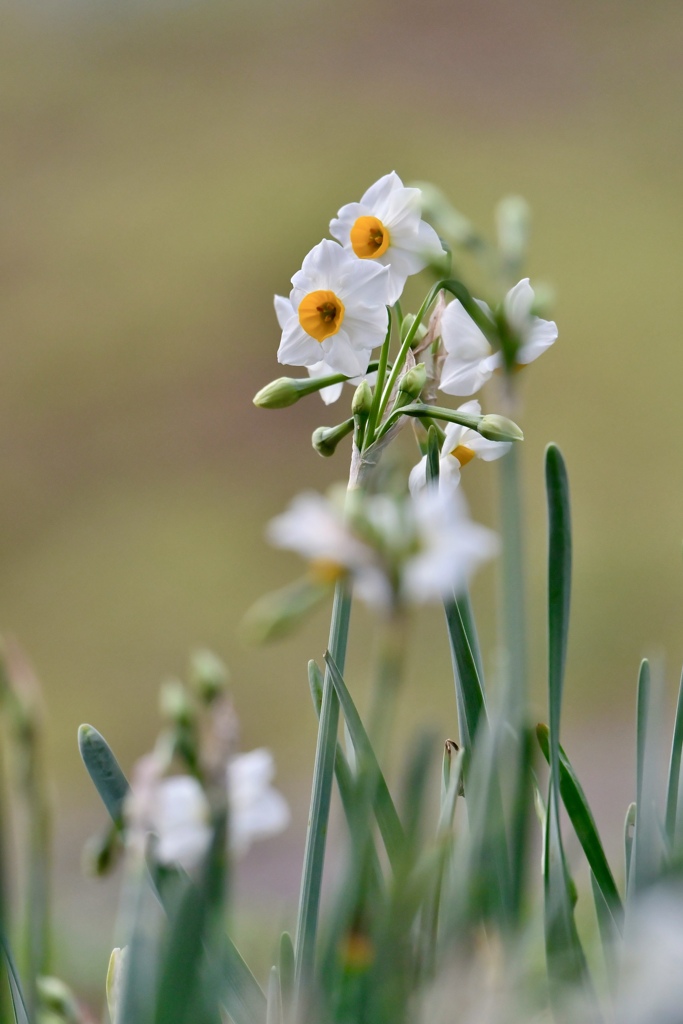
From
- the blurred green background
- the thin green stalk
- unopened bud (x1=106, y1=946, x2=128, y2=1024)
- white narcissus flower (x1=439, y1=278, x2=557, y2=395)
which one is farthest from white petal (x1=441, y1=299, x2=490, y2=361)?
the blurred green background

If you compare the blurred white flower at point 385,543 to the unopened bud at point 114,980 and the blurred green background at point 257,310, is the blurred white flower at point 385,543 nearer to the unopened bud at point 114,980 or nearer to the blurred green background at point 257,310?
the unopened bud at point 114,980

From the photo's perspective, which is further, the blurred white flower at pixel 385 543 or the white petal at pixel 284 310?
the white petal at pixel 284 310

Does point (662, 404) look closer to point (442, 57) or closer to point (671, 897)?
point (442, 57)

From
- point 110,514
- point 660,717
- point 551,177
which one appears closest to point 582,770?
point 110,514

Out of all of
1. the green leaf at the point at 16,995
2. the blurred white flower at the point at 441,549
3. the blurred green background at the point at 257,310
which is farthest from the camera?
the blurred green background at the point at 257,310

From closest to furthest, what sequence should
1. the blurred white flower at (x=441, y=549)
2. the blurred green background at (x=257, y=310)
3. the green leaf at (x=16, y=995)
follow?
the blurred white flower at (x=441, y=549) < the green leaf at (x=16, y=995) < the blurred green background at (x=257, y=310)

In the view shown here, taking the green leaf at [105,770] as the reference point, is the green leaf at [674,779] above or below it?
below

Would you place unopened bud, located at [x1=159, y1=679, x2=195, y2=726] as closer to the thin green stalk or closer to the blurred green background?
the thin green stalk

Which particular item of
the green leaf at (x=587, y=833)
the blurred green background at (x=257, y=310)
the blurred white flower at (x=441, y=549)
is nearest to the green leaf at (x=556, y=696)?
the green leaf at (x=587, y=833)
